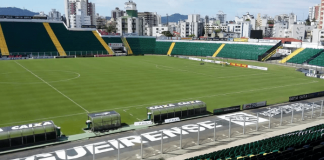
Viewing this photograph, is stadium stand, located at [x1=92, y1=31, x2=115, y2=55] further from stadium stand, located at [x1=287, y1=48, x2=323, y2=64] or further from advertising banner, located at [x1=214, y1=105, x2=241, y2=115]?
advertising banner, located at [x1=214, y1=105, x2=241, y2=115]

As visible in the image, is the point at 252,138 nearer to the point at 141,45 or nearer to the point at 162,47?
the point at 141,45

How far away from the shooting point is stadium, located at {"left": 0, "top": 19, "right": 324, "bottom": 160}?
2044 cm

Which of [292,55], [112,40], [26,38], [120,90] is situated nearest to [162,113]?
[120,90]

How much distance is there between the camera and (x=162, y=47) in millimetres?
112500

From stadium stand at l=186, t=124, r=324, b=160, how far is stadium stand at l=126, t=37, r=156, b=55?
90156mm

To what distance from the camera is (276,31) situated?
640 feet

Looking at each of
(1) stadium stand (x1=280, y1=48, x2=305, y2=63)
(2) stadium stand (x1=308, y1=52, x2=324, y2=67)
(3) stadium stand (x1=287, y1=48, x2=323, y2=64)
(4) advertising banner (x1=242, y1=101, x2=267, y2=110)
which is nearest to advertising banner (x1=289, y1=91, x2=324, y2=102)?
(4) advertising banner (x1=242, y1=101, x2=267, y2=110)

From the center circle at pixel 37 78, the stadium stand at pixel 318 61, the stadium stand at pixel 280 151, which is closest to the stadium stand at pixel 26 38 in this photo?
the center circle at pixel 37 78

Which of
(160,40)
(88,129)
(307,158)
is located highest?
(160,40)

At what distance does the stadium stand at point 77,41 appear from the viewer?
9481 centimetres

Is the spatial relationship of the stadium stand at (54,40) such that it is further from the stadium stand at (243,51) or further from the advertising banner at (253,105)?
the advertising banner at (253,105)

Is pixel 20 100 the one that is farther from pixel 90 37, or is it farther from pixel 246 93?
pixel 90 37

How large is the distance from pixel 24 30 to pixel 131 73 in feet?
189

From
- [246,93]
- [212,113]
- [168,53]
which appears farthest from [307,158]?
[168,53]
